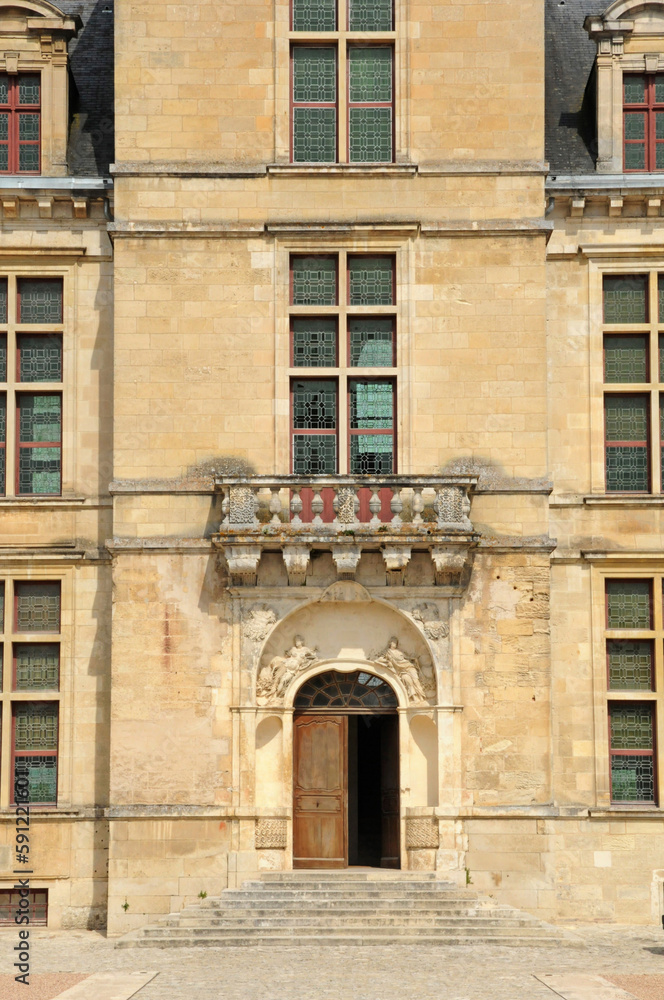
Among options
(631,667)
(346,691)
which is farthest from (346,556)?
(631,667)

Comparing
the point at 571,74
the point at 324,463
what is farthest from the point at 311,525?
the point at 571,74

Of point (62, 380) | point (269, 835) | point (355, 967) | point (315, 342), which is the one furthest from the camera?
point (62, 380)

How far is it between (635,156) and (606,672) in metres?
6.95

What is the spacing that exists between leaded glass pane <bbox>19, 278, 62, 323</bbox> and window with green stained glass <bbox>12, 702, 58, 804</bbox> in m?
5.06

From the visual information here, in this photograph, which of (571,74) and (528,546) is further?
(571,74)

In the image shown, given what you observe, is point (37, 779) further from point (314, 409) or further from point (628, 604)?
point (628, 604)

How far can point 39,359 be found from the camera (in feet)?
68.7

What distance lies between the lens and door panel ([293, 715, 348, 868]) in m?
19.6

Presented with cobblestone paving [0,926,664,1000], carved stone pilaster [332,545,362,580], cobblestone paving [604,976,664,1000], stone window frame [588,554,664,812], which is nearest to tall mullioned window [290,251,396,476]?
carved stone pilaster [332,545,362,580]

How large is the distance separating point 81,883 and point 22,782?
4.83 ft

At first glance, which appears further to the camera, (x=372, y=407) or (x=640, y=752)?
(x=640, y=752)

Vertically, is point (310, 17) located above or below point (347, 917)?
above

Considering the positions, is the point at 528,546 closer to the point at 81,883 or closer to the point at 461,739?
the point at 461,739

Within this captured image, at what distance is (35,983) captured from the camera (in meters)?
15.9
